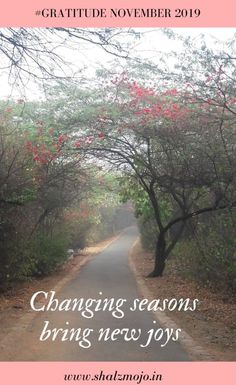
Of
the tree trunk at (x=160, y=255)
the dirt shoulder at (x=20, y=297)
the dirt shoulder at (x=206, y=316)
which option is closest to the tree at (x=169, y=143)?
the tree trunk at (x=160, y=255)

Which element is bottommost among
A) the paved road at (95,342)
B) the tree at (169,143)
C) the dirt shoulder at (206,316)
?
the dirt shoulder at (206,316)

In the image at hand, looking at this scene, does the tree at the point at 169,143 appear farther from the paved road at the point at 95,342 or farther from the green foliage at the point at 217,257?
the paved road at the point at 95,342

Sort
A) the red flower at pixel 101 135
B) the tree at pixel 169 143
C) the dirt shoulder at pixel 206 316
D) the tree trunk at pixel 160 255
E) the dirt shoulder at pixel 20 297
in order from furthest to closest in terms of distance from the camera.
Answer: the tree trunk at pixel 160 255
the red flower at pixel 101 135
the tree at pixel 169 143
the dirt shoulder at pixel 20 297
the dirt shoulder at pixel 206 316

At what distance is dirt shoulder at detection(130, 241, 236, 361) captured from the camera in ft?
23.1

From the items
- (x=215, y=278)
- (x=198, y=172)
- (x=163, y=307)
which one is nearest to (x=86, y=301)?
(x=163, y=307)

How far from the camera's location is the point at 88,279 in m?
15.7

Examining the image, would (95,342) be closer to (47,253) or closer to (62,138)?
(62,138)

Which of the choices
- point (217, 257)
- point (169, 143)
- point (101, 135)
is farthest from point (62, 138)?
point (217, 257)

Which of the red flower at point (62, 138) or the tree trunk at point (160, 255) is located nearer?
the red flower at point (62, 138)

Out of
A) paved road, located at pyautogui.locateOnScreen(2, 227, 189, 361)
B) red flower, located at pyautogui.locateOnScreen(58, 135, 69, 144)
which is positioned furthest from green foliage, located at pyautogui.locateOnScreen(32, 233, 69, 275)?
red flower, located at pyautogui.locateOnScreen(58, 135, 69, 144)

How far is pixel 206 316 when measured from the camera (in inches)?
374

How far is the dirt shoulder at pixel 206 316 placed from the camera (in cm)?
703

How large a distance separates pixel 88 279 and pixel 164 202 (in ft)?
15.4

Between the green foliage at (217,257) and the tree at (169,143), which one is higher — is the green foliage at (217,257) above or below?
below
